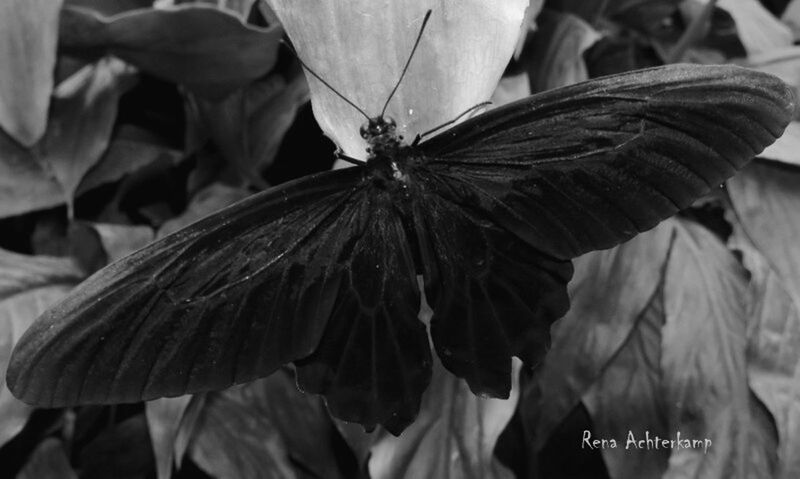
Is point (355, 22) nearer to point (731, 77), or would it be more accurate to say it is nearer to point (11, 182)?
point (731, 77)

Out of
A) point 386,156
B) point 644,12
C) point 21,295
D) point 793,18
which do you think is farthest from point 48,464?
point 793,18

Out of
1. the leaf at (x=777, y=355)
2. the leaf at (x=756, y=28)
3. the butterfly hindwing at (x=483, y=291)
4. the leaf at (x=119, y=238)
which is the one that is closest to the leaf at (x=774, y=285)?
the leaf at (x=777, y=355)

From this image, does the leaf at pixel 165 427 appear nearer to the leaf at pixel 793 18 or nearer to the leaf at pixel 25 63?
the leaf at pixel 25 63

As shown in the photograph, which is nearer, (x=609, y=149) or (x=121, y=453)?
(x=609, y=149)

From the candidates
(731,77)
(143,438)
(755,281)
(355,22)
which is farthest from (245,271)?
(755,281)

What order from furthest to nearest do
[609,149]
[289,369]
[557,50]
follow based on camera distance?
[557,50]
[289,369]
[609,149]

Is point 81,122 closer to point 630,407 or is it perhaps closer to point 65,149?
point 65,149

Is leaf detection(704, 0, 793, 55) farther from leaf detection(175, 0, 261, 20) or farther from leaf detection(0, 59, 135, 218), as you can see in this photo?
leaf detection(0, 59, 135, 218)
